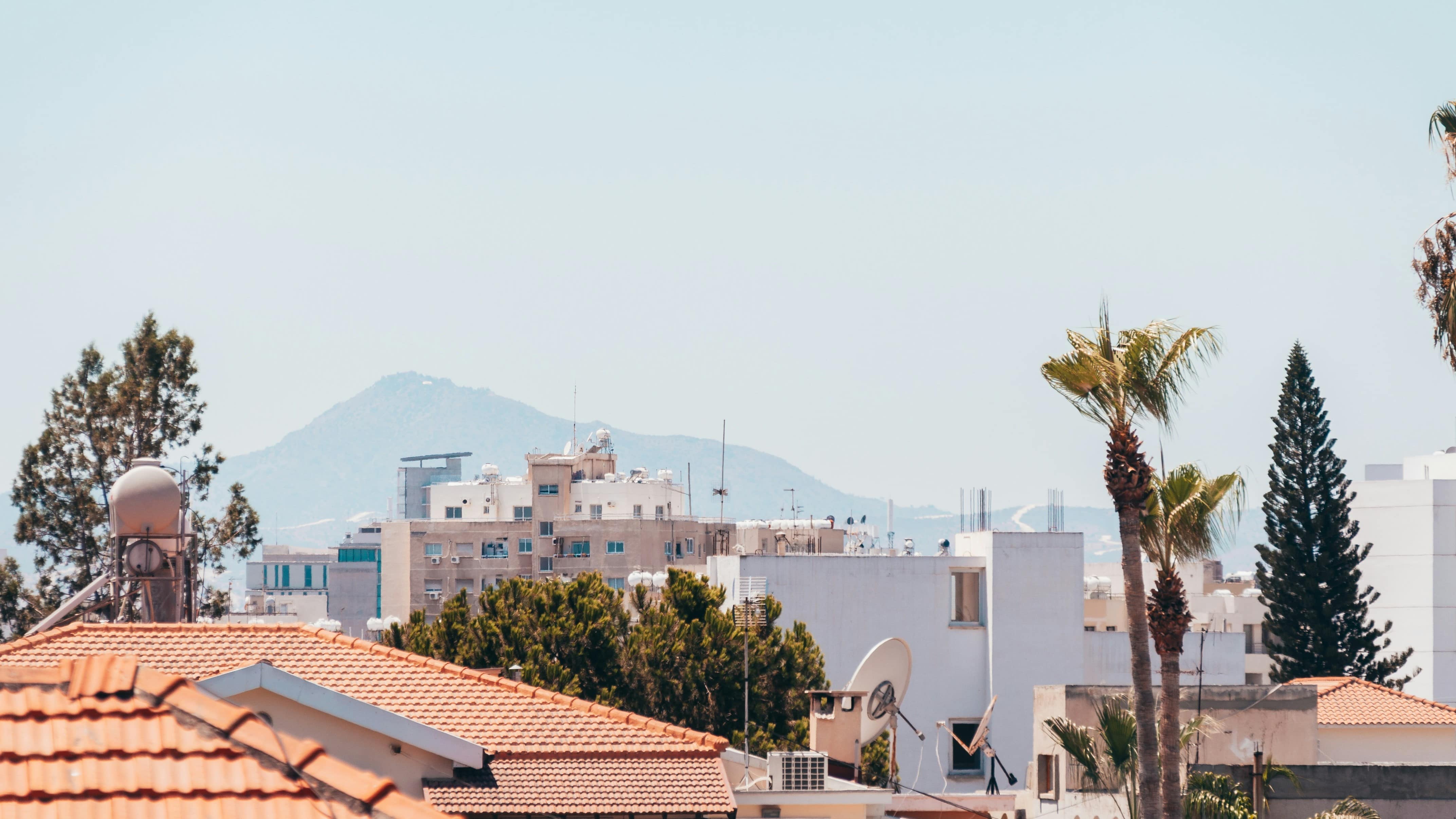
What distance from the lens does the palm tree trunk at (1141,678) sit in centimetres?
1938

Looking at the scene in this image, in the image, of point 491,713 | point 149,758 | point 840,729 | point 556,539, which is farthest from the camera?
point 556,539

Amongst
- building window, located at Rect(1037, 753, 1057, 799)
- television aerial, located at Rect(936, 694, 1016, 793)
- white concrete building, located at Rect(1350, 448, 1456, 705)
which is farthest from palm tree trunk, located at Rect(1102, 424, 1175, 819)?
white concrete building, located at Rect(1350, 448, 1456, 705)

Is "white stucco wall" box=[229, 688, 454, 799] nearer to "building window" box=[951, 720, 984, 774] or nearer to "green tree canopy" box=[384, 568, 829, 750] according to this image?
"green tree canopy" box=[384, 568, 829, 750]

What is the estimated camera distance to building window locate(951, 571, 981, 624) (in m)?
62.0

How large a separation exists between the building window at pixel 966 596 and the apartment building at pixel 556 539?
43010 mm

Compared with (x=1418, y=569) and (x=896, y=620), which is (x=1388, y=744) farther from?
(x=1418, y=569)

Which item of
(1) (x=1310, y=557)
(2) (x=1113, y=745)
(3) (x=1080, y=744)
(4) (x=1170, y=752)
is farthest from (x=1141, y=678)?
(1) (x=1310, y=557)

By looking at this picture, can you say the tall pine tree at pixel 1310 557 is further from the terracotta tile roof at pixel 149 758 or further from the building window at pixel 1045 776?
the terracotta tile roof at pixel 149 758

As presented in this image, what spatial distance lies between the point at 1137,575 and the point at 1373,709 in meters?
17.1

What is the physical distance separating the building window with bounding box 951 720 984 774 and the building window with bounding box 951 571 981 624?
3.91 meters

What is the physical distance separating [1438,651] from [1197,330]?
80.5 metres

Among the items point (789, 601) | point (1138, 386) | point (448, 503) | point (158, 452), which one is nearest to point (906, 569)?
point (789, 601)

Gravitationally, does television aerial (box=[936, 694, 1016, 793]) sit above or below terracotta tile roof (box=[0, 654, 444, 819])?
below

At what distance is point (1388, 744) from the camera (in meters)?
33.2
